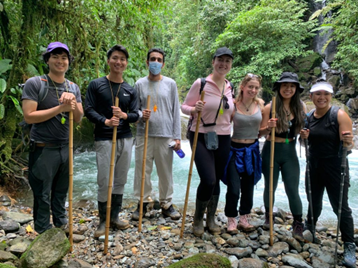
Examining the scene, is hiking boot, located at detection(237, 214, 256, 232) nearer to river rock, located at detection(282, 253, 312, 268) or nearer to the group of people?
the group of people

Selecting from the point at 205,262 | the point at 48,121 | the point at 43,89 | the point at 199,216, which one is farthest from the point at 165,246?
the point at 43,89

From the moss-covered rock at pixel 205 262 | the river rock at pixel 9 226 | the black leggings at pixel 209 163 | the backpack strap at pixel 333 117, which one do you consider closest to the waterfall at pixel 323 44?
the backpack strap at pixel 333 117

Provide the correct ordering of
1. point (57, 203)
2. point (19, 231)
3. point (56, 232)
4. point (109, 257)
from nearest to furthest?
point (56, 232) < point (109, 257) < point (57, 203) < point (19, 231)

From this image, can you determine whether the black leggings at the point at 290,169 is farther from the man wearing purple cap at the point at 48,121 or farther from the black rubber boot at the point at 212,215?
the man wearing purple cap at the point at 48,121

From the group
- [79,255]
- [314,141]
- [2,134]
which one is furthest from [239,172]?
[2,134]

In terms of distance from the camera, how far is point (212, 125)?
334 centimetres

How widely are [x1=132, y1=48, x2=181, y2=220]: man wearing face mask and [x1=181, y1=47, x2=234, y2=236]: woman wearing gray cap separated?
46 cm

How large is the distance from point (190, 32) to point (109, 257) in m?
Answer: 23.3

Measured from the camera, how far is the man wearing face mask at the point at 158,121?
3.76 meters

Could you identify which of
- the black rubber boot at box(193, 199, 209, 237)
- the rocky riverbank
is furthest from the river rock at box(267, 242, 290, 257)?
the black rubber boot at box(193, 199, 209, 237)

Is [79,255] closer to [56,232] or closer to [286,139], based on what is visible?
[56,232]

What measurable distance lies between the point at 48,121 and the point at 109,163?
2.93 ft

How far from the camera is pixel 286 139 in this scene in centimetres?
338

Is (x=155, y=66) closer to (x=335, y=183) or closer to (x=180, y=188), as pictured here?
(x=335, y=183)
